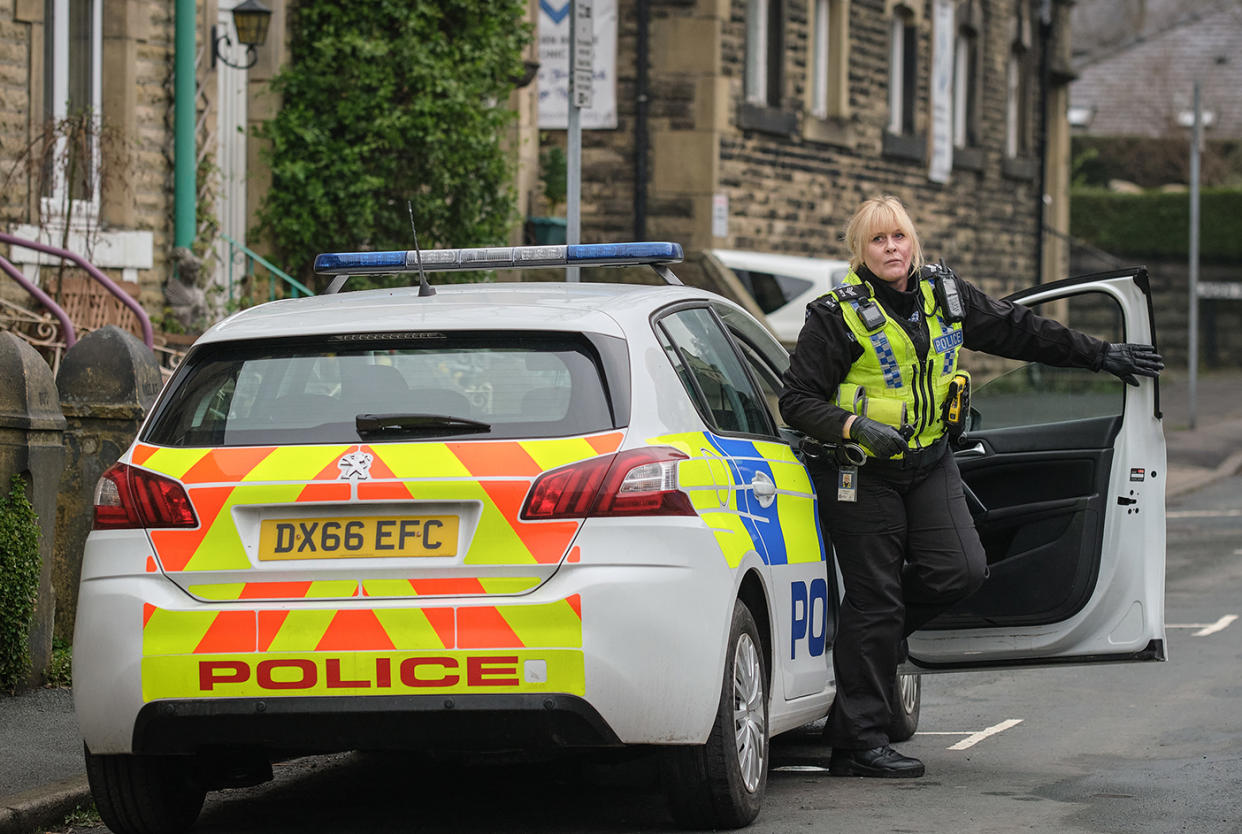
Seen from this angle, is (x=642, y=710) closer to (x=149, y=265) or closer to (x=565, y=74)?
(x=149, y=265)

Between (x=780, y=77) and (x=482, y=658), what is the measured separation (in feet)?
66.7

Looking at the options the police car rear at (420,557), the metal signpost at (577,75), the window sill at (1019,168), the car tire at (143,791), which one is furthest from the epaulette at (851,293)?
the window sill at (1019,168)

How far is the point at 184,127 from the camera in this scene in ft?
50.4

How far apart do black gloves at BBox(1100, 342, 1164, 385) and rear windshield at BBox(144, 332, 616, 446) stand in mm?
2167

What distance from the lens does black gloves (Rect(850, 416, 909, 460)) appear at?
6.85 m

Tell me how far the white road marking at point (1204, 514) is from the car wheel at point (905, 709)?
11.9 metres

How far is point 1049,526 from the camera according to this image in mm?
7656

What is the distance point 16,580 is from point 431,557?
334 cm

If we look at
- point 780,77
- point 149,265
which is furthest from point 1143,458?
point 780,77

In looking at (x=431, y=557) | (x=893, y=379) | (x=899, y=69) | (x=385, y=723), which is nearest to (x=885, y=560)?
(x=893, y=379)

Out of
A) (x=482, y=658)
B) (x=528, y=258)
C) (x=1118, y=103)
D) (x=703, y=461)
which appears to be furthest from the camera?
(x=1118, y=103)

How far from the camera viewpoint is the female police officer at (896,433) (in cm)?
705

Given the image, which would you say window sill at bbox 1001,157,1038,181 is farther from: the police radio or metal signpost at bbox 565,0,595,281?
the police radio

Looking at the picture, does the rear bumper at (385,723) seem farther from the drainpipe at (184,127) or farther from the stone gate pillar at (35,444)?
the drainpipe at (184,127)
